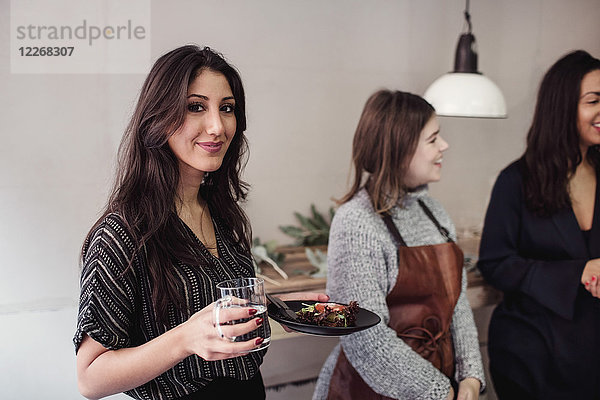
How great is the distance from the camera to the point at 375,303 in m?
1.87

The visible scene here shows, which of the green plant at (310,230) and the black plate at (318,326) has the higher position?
the black plate at (318,326)

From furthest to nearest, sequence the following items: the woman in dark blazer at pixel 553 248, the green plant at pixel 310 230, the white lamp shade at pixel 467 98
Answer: the green plant at pixel 310 230
the white lamp shade at pixel 467 98
the woman in dark blazer at pixel 553 248

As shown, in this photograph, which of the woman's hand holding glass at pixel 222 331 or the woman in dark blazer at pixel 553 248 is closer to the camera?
the woman's hand holding glass at pixel 222 331

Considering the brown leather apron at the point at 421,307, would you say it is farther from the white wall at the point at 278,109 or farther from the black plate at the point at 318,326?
the white wall at the point at 278,109

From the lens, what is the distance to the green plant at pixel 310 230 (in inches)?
119

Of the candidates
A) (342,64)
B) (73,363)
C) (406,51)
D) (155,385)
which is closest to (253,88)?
(342,64)

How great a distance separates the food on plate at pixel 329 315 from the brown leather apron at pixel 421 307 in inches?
17.0

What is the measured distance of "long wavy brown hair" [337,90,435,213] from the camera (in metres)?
2.00

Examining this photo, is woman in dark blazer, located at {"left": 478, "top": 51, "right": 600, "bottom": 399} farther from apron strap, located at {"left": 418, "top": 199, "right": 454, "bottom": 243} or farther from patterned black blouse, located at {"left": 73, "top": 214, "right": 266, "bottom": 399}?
patterned black blouse, located at {"left": 73, "top": 214, "right": 266, "bottom": 399}

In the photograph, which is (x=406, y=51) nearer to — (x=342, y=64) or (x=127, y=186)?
(x=342, y=64)

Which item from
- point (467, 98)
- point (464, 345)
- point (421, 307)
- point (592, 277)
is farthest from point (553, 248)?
point (467, 98)

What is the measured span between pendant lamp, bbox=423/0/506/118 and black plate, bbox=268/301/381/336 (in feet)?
4.67

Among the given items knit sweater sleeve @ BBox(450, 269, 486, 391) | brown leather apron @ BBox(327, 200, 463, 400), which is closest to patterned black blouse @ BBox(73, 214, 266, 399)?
brown leather apron @ BBox(327, 200, 463, 400)

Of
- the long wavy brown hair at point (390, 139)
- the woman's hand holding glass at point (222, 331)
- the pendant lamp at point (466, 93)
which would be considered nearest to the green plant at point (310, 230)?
the pendant lamp at point (466, 93)
